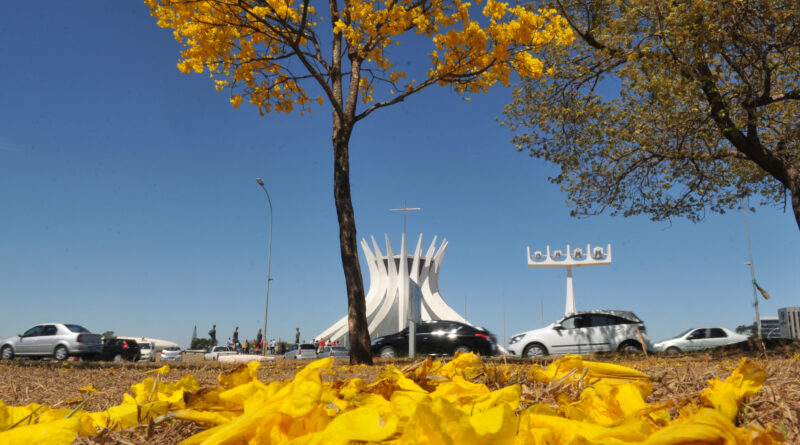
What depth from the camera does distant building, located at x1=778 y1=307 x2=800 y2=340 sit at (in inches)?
1277

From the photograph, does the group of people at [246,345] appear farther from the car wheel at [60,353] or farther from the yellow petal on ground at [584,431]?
the yellow petal on ground at [584,431]

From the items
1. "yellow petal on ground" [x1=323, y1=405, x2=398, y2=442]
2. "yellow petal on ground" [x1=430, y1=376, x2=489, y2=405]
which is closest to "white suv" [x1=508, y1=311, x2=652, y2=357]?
"yellow petal on ground" [x1=430, y1=376, x2=489, y2=405]

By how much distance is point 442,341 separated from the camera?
16312 millimetres

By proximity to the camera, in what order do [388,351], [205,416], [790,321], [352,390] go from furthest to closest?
[790,321], [388,351], [352,390], [205,416]

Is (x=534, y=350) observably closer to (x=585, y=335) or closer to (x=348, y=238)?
(x=585, y=335)

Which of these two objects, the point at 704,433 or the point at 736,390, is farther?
the point at 736,390

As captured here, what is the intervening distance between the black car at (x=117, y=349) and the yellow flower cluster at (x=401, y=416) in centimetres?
2207

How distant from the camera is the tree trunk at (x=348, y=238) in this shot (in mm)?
Answer: 6969

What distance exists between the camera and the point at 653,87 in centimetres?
775

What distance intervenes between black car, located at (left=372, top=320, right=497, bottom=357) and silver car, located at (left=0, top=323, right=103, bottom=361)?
10259mm

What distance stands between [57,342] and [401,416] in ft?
69.7

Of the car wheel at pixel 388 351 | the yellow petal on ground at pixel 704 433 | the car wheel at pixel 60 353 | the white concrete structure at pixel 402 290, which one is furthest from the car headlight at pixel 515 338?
the white concrete structure at pixel 402 290

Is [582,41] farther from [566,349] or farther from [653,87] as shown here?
[566,349]

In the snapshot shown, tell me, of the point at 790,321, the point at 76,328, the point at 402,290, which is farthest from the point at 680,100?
the point at 790,321
